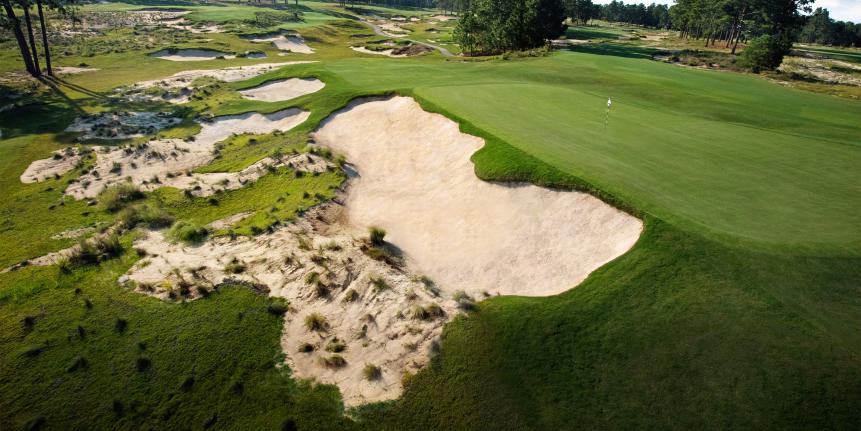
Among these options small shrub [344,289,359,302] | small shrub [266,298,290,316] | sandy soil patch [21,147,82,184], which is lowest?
sandy soil patch [21,147,82,184]

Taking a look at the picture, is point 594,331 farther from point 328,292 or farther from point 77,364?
point 77,364

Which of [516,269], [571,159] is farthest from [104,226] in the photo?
[571,159]

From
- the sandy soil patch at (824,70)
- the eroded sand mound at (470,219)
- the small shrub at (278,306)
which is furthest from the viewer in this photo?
the sandy soil patch at (824,70)

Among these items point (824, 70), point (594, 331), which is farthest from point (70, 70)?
point (824, 70)

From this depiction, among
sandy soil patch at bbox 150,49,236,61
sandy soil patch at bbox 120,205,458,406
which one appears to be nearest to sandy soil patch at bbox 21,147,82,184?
sandy soil patch at bbox 120,205,458,406

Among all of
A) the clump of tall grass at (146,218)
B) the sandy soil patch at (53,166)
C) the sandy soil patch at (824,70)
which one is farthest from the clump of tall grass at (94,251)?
the sandy soil patch at (824,70)

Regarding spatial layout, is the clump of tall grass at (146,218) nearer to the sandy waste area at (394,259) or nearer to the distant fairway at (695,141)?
the sandy waste area at (394,259)

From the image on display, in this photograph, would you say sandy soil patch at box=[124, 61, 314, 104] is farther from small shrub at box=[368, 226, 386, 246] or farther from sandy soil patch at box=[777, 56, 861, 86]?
sandy soil patch at box=[777, 56, 861, 86]
